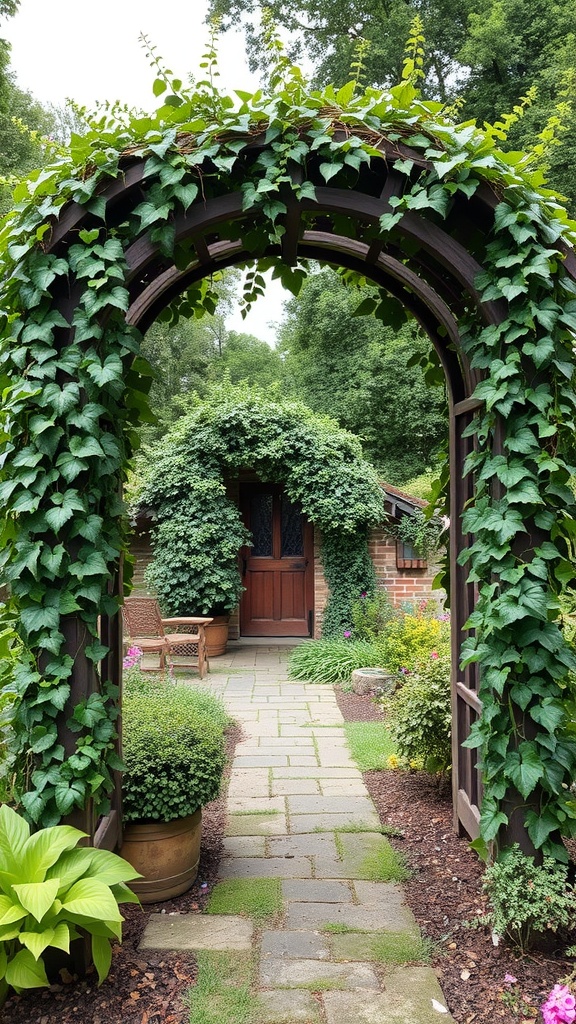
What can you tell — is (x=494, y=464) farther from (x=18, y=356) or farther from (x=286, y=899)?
(x=286, y=899)

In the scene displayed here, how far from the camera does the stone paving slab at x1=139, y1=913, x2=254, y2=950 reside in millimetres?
2477

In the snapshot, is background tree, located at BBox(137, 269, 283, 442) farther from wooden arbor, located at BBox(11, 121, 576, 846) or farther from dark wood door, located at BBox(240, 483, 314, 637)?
wooden arbor, located at BBox(11, 121, 576, 846)

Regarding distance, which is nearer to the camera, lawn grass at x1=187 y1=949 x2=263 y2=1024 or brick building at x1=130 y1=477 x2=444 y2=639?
lawn grass at x1=187 y1=949 x2=263 y2=1024

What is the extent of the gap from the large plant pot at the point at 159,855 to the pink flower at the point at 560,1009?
154cm

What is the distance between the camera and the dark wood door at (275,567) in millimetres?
9625

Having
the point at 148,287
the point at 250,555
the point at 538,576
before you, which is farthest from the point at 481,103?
the point at 538,576

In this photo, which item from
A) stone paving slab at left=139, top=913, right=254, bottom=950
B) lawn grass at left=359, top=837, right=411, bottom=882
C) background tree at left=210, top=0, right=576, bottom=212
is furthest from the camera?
background tree at left=210, top=0, right=576, bottom=212

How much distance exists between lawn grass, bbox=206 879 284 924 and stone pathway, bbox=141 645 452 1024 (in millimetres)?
46

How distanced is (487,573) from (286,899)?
5.25ft

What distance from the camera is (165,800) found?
2.76 metres

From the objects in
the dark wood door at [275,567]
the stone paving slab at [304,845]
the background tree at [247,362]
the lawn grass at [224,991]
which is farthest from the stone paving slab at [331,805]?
the background tree at [247,362]

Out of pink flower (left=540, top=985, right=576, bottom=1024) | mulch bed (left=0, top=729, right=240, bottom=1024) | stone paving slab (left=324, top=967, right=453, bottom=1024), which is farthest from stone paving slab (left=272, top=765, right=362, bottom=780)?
pink flower (left=540, top=985, right=576, bottom=1024)

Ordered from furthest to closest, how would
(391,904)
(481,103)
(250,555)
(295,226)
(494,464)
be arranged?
1. (481,103)
2. (250,555)
3. (391,904)
4. (295,226)
5. (494,464)

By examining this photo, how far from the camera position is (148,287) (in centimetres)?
300
